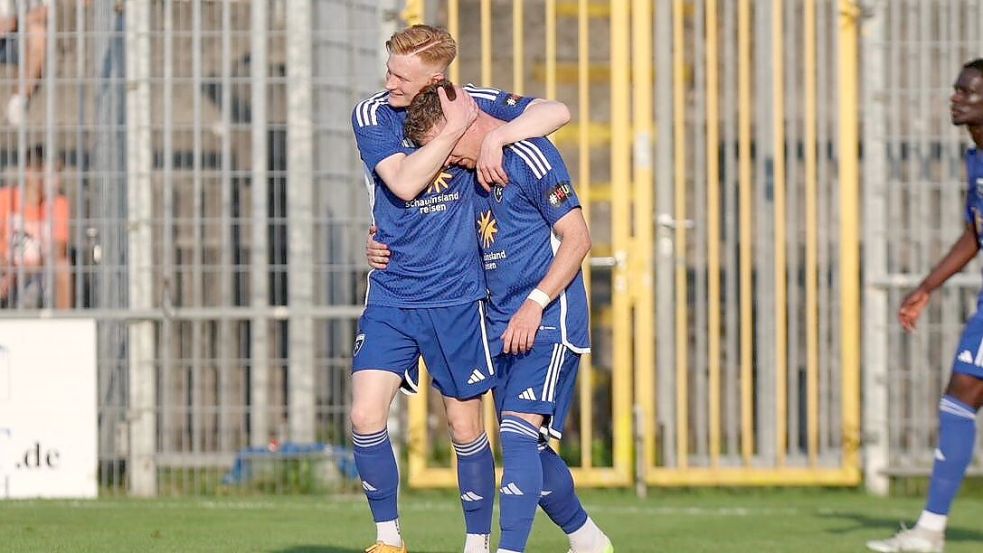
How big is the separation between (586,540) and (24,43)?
17.5 feet

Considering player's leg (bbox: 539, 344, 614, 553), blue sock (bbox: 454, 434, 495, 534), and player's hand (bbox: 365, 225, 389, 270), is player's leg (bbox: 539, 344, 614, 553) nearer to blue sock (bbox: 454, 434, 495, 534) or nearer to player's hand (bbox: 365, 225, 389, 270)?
blue sock (bbox: 454, 434, 495, 534)

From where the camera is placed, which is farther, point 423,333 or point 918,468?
point 918,468

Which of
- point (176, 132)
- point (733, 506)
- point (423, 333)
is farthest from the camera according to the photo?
point (176, 132)

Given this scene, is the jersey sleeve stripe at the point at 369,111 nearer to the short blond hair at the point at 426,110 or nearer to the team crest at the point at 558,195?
the short blond hair at the point at 426,110

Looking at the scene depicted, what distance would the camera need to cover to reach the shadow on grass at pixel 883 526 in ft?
27.1

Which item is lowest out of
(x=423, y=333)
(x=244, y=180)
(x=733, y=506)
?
(x=733, y=506)

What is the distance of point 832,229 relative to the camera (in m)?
10.6

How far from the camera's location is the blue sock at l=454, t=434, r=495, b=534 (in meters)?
6.18

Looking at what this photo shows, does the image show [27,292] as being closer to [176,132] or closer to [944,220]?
[176,132]

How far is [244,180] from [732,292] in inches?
107

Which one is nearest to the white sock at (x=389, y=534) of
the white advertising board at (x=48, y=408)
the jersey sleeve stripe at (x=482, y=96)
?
the jersey sleeve stripe at (x=482, y=96)

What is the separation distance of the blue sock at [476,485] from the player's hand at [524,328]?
49 centimetres

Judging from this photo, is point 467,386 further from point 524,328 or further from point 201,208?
point 201,208

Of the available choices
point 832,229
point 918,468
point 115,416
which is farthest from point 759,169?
point 115,416
